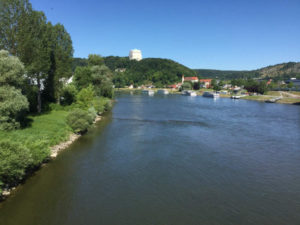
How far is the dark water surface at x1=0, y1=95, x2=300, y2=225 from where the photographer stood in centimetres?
1118

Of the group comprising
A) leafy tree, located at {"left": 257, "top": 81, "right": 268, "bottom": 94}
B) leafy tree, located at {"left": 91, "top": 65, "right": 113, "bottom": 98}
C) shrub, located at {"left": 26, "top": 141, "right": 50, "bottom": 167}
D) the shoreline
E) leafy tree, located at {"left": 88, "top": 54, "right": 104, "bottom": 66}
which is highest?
leafy tree, located at {"left": 88, "top": 54, "right": 104, "bottom": 66}

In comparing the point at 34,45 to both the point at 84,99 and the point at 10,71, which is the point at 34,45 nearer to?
the point at 10,71

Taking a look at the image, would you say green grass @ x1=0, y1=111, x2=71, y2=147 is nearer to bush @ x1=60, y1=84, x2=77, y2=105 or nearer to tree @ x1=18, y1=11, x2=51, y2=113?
tree @ x1=18, y1=11, x2=51, y2=113

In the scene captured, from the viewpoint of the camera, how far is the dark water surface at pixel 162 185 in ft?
36.7

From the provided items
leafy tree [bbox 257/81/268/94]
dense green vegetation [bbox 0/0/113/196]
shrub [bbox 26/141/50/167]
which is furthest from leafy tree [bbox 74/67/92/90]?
leafy tree [bbox 257/81/268/94]

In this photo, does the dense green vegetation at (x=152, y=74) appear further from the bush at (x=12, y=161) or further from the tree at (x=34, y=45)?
the bush at (x=12, y=161)

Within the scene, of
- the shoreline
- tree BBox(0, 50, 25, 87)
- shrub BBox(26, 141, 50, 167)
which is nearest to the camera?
the shoreline

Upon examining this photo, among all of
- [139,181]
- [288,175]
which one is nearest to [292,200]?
[288,175]

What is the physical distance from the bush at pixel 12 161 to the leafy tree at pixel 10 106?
603 cm

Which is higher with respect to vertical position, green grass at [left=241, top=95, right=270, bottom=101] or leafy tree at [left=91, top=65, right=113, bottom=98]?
leafy tree at [left=91, top=65, right=113, bottom=98]

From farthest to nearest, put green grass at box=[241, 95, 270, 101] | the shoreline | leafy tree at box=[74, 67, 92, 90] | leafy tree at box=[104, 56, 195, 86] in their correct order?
leafy tree at box=[104, 56, 195, 86] < green grass at box=[241, 95, 270, 101] < leafy tree at box=[74, 67, 92, 90] < the shoreline

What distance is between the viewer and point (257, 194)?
13672 millimetres

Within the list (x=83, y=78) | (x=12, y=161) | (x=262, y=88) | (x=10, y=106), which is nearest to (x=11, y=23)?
(x=10, y=106)

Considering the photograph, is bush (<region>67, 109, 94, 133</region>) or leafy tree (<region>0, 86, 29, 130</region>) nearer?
leafy tree (<region>0, 86, 29, 130</region>)
